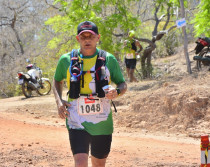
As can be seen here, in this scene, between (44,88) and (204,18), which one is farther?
(44,88)

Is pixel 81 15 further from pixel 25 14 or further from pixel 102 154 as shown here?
pixel 25 14

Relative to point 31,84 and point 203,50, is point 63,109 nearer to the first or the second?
point 203,50

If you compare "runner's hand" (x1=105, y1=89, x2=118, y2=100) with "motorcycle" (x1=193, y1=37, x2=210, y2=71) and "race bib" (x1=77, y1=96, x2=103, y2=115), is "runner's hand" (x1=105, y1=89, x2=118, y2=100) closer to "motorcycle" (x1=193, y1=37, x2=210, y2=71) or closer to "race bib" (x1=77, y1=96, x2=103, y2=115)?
"race bib" (x1=77, y1=96, x2=103, y2=115)

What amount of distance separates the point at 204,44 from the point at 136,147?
23.5 ft

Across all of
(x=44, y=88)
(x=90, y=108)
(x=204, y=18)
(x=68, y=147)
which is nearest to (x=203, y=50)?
(x=204, y=18)

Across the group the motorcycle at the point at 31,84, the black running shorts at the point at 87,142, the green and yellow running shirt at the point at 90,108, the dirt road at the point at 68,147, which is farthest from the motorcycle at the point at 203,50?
the black running shorts at the point at 87,142

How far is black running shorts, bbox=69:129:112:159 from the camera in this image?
147 inches

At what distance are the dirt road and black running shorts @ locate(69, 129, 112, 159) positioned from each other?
1751 millimetres

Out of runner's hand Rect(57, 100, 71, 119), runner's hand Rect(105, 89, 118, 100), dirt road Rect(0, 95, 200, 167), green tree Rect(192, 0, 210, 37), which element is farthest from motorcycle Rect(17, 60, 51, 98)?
runner's hand Rect(105, 89, 118, 100)

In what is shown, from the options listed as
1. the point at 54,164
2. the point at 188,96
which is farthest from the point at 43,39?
the point at 54,164

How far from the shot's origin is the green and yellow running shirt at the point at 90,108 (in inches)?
150

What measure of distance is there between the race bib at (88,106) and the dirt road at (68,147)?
1.98m

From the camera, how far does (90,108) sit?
12.5ft

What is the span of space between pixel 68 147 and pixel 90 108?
3.22 m
